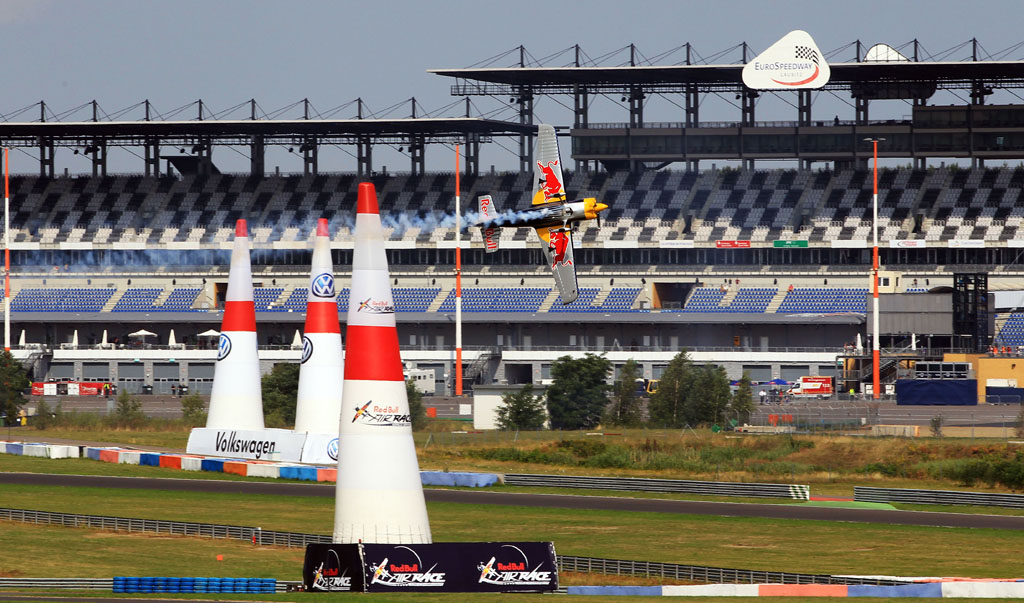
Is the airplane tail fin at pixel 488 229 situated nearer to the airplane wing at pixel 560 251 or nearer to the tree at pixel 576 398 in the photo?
the airplane wing at pixel 560 251

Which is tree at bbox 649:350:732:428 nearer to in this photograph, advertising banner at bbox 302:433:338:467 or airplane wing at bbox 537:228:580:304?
advertising banner at bbox 302:433:338:467

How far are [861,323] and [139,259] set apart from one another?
6048 cm

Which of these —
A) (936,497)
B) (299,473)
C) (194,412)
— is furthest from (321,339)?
(194,412)

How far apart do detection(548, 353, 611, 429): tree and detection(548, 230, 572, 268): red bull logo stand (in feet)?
82.0

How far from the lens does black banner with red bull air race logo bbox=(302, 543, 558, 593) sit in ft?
100.0

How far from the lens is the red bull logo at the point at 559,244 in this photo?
169 feet

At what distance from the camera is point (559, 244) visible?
5162 centimetres

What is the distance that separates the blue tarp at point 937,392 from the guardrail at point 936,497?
30.5m

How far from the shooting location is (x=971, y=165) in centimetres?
11131

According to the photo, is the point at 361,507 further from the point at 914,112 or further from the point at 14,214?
the point at 14,214

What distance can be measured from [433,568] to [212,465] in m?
31.8

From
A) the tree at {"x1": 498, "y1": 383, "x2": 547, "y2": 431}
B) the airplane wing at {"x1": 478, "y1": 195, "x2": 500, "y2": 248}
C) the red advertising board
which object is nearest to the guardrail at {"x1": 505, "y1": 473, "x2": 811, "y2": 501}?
the airplane wing at {"x1": 478, "y1": 195, "x2": 500, "y2": 248}

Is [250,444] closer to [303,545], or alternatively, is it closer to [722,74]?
[303,545]

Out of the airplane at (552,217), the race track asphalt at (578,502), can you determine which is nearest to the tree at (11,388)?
the race track asphalt at (578,502)
